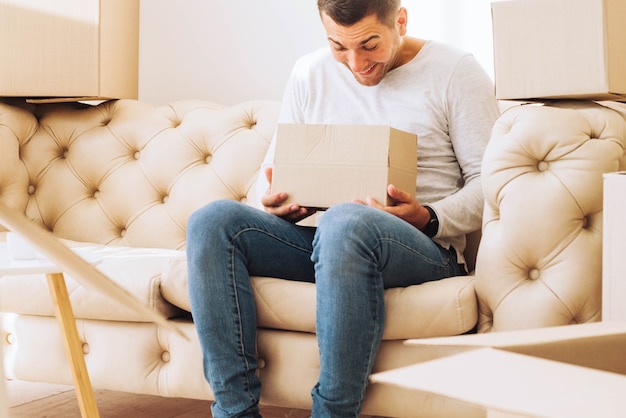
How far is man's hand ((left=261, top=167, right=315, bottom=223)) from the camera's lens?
133 centimetres

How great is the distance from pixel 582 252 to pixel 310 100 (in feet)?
2.17

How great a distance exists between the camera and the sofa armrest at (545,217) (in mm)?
1146

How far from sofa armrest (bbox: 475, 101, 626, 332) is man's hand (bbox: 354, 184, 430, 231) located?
0.13 m

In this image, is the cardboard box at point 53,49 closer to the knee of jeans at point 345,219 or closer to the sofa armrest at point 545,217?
the knee of jeans at point 345,219

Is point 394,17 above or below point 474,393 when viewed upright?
above

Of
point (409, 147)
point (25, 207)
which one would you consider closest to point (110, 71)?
point (25, 207)

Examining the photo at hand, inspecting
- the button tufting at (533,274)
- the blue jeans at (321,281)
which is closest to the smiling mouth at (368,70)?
the blue jeans at (321,281)

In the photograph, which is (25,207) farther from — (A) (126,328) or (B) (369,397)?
(B) (369,397)

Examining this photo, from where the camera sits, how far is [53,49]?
201 centimetres

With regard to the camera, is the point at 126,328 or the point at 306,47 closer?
the point at 126,328

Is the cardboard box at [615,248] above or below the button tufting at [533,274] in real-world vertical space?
above

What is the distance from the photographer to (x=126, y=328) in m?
1.42

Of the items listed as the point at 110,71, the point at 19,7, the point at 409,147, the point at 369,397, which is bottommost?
the point at 369,397

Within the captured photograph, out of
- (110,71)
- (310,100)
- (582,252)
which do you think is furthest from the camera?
(110,71)
